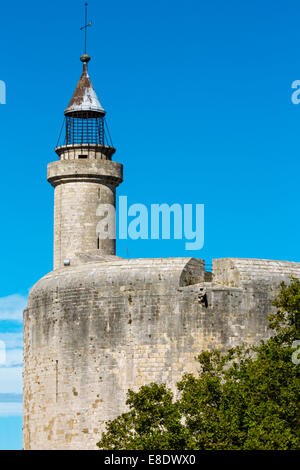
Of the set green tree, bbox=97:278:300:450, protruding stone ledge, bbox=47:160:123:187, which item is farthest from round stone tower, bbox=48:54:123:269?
green tree, bbox=97:278:300:450

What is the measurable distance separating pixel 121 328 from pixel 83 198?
35.5ft

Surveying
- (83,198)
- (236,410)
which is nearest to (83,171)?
(83,198)

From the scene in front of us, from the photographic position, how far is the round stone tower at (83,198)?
70875 millimetres

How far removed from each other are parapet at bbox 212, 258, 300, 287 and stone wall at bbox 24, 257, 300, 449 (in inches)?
3.0

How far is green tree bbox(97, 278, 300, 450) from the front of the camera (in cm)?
5050

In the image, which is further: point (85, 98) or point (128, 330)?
point (85, 98)

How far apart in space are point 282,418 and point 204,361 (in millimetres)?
7701

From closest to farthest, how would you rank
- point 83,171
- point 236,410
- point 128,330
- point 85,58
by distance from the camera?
point 236,410, point 128,330, point 83,171, point 85,58

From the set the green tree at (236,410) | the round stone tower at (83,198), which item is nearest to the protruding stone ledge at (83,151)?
the round stone tower at (83,198)

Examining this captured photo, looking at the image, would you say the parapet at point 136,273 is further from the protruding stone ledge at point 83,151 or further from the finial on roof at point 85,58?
the finial on roof at point 85,58

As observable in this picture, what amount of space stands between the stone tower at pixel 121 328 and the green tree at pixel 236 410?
7.02 metres

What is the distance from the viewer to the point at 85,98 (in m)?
73.2

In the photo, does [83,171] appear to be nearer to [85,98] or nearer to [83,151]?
[83,151]

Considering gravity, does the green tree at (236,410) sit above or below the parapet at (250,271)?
below
